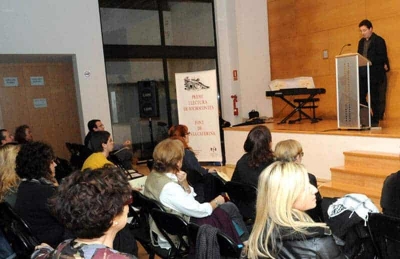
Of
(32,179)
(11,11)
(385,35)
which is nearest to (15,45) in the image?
(11,11)

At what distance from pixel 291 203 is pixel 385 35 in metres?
6.09

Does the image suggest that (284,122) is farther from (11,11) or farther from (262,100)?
(11,11)

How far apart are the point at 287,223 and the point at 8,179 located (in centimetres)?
212

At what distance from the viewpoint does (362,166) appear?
14.8 feet

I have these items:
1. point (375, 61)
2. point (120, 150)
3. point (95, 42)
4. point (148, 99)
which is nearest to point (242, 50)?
point (148, 99)

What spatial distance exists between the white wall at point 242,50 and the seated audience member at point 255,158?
5.19m

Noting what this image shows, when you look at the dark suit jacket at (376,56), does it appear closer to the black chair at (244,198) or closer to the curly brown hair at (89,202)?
the black chair at (244,198)

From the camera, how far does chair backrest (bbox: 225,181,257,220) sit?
2.59 m

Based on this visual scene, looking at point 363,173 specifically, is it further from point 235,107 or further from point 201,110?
point 235,107

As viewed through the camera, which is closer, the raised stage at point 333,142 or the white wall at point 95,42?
the raised stage at point 333,142

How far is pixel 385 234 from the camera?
1.69 meters

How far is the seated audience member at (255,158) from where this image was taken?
9.73ft

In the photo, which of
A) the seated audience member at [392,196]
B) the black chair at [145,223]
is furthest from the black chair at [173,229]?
the seated audience member at [392,196]

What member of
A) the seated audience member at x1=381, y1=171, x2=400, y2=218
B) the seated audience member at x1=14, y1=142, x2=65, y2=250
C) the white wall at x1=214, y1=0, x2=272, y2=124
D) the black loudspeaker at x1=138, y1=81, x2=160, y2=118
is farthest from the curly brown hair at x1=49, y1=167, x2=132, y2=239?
the white wall at x1=214, y1=0, x2=272, y2=124
